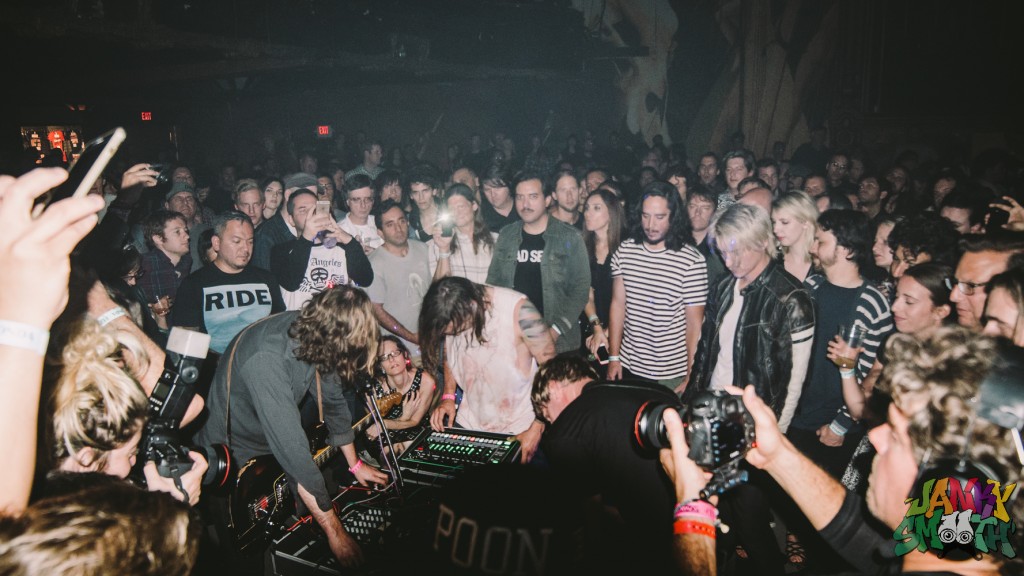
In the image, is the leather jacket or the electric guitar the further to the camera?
the leather jacket

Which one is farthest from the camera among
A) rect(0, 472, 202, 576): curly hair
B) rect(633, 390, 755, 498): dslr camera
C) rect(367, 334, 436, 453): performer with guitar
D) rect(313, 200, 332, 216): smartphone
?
rect(313, 200, 332, 216): smartphone

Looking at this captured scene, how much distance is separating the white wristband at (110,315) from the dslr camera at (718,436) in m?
2.31

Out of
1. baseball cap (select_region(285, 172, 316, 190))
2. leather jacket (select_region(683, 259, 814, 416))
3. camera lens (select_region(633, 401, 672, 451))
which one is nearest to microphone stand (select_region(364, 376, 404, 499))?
camera lens (select_region(633, 401, 672, 451))

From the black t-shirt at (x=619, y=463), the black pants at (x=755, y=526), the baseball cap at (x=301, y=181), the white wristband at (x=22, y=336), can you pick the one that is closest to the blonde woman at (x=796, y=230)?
the black pants at (x=755, y=526)

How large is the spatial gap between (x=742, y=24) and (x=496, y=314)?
1186cm

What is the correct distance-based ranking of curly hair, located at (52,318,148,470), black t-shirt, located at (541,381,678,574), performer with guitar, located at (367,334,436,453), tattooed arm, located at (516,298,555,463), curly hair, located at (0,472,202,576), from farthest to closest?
performer with guitar, located at (367,334,436,453) → tattooed arm, located at (516,298,555,463) → black t-shirt, located at (541,381,678,574) → curly hair, located at (52,318,148,470) → curly hair, located at (0,472,202,576)

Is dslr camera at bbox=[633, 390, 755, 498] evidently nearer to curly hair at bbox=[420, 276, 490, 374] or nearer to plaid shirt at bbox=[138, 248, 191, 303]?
curly hair at bbox=[420, 276, 490, 374]

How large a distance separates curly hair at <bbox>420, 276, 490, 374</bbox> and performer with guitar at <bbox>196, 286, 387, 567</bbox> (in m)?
0.37

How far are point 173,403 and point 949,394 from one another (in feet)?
6.64

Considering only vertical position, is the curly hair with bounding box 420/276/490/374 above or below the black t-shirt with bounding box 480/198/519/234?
below

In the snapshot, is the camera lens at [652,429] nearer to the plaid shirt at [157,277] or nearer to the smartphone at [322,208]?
the smartphone at [322,208]

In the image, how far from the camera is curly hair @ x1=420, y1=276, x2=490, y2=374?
2664 mm

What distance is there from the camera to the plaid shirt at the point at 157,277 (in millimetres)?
4066

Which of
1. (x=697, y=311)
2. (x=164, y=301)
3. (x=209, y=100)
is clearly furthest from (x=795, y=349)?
(x=209, y=100)
